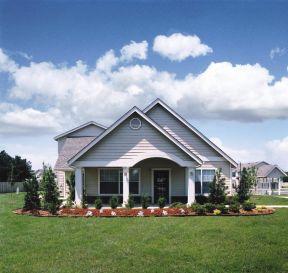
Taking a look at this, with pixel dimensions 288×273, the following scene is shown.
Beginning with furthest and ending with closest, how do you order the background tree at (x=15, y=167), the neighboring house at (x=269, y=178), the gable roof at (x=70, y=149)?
the background tree at (x=15, y=167) < the neighboring house at (x=269, y=178) < the gable roof at (x=70, y=149)

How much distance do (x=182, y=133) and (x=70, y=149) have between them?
10.6m

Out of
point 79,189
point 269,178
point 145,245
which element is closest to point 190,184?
point 79,189

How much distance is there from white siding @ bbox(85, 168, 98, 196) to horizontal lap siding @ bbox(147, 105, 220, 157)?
5.32 meters

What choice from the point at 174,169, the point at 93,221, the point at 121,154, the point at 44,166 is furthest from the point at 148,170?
the point at 93,221

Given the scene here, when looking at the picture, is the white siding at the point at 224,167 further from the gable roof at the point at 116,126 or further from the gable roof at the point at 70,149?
the gable roof at the point at 70,149

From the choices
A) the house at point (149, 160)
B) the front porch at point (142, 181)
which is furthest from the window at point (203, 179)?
the front porch at point (142, 181)

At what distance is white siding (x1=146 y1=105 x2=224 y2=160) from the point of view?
1155 inches

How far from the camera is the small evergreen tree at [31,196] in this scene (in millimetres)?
23922

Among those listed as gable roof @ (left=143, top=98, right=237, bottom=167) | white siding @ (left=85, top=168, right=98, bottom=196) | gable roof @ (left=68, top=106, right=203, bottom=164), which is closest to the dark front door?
gable roof @ (left=143, top=98, right=237, bottom=167)

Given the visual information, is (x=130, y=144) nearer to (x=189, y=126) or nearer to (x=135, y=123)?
(x=135, y=123)

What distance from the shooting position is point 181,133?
29516mm

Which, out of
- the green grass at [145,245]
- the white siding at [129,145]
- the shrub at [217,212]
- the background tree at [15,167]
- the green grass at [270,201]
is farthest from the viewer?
the background tree at [15,167]

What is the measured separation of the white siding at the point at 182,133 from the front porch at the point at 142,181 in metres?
1.77

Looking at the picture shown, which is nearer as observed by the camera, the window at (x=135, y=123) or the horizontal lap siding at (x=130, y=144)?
the horizontal lap siding at (x=130, y=144)
